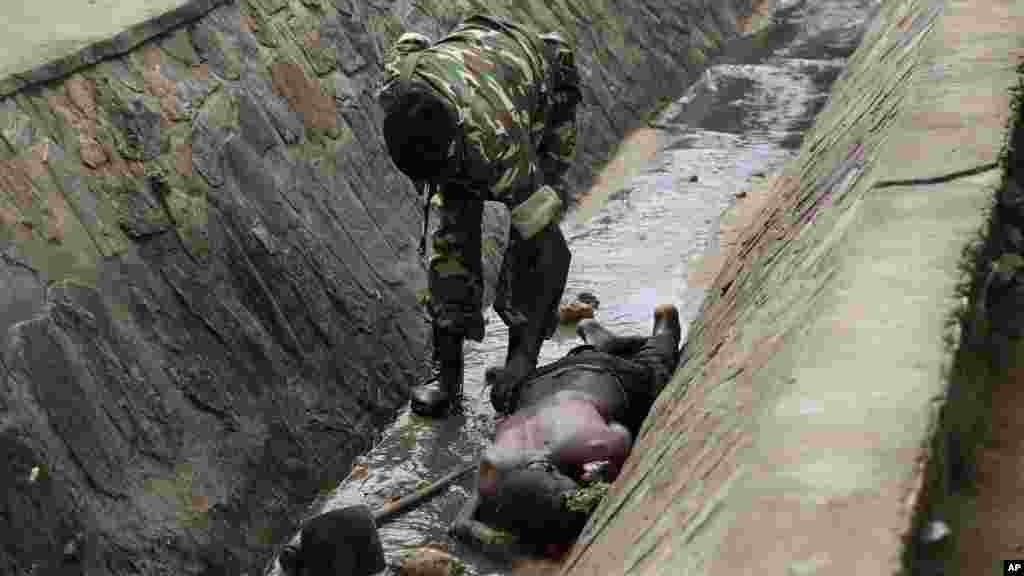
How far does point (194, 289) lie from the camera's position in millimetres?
4754

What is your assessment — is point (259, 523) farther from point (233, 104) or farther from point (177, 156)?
point (233, 104)

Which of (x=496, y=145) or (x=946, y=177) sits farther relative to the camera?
(x=496, y=145)

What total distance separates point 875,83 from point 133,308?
8.82ft

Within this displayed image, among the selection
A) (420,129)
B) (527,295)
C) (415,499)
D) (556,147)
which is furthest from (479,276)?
(415,499)

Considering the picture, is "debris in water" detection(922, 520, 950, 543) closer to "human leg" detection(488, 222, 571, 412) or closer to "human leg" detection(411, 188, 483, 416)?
"human leg" detection(488, 222, 571, 412)

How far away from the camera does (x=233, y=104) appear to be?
5.46 metres

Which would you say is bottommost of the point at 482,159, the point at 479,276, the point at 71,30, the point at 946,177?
the point at 479,276

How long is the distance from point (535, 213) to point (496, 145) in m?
0.29

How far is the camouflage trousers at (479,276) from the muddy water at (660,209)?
41 cm

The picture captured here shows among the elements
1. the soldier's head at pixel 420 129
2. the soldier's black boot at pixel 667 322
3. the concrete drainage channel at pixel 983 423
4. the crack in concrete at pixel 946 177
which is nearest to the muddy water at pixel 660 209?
the soldier's black boot at pixel 667 322

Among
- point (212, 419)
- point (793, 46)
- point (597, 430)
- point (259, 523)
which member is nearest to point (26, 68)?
point (212, 419)

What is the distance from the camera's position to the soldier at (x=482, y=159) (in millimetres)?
4555

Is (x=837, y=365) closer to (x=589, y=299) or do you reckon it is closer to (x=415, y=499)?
(x=415, y=499)

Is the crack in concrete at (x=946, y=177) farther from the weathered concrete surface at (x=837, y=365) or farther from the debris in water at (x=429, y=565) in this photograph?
the debris in water at (x=429, y=565)
